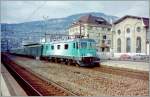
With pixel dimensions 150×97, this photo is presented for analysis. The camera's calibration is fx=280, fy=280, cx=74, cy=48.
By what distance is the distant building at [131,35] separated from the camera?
40.1m

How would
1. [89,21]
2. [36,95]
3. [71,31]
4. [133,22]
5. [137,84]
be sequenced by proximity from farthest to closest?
[133,22], [71,31], [89,21], [137,84], [36,95]

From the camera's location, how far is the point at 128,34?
44438 millimetres

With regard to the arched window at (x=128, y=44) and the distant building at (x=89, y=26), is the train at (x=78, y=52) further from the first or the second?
the arched window at (x=128, y=44)

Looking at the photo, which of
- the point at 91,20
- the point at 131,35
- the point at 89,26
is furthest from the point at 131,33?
the point at 91,20

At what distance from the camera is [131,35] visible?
142 feet

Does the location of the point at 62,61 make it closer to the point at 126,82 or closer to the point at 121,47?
the point at 126,82

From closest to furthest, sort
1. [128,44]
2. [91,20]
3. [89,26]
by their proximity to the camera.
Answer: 1. [91,20]
2. [89,26]
3. [128,44]

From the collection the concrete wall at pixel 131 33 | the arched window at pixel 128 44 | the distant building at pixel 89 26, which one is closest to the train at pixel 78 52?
the distant building at pixel 89 26

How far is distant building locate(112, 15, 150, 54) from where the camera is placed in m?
40.1

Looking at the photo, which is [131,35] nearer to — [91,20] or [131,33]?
[131,33]

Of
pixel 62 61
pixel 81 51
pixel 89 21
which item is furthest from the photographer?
pixel 89 21

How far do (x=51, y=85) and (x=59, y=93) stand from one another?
7.36ft

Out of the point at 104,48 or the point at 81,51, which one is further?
the point at 104,48

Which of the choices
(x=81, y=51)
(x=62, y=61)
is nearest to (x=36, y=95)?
(x=81, y=51)
